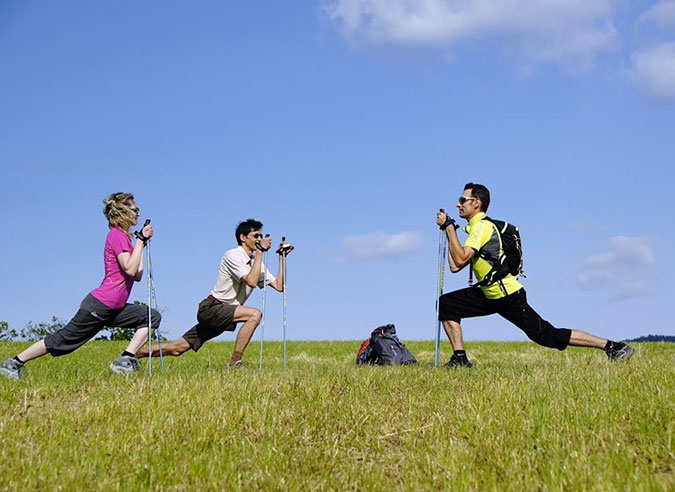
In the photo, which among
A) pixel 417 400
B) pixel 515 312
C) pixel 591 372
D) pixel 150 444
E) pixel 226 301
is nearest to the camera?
pixel 150 444

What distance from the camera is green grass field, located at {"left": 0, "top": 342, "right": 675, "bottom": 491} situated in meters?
4.83

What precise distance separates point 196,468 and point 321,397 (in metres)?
2.26

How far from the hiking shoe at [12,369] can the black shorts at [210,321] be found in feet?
8.47

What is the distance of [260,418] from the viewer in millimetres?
6250

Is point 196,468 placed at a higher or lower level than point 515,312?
lower

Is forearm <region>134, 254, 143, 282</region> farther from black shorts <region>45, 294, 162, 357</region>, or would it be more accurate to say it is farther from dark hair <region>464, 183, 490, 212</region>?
dark hair <region>464, 183, 490, 212</region>

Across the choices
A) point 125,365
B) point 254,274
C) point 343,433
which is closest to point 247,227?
point 254,274

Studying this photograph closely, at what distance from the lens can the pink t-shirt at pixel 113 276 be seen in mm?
9305

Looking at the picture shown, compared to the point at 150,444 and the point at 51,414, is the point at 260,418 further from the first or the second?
the point at 51,414

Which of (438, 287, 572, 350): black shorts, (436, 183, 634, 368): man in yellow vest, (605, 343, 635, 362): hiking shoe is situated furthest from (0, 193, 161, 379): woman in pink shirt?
(605, 343, 635, 362): hiking shoe

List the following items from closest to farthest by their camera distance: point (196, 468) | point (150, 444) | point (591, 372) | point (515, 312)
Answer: point (196, 468)
point (150, 444)
point (591, 372)
point (515, 312)

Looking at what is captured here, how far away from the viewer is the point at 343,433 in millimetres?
6047

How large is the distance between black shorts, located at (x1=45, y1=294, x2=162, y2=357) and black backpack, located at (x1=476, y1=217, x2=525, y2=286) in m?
5.23

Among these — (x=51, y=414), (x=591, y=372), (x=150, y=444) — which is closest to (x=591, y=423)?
(x=591, y=372)
